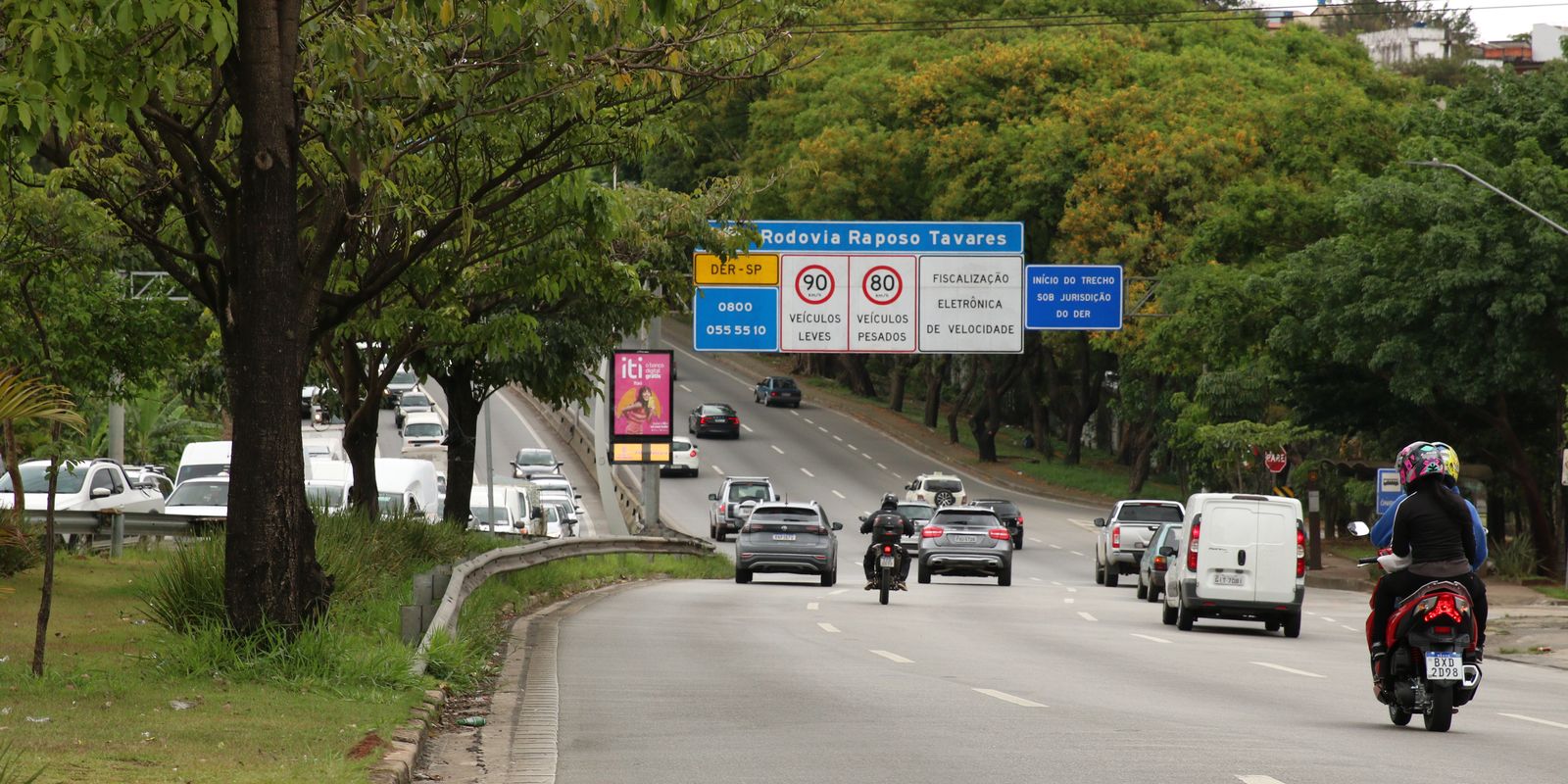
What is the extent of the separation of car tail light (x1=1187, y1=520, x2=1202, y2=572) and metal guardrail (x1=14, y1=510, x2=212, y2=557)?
13.0 m

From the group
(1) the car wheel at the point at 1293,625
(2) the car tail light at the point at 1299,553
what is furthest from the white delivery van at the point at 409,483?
(2) the car tail light at the point at 1299,553

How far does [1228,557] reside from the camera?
2492cm

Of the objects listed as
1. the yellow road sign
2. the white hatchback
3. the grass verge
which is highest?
the yellow road sign

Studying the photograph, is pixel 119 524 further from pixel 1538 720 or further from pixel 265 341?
pixel 1538 720

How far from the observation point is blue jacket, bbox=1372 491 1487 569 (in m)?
12.3

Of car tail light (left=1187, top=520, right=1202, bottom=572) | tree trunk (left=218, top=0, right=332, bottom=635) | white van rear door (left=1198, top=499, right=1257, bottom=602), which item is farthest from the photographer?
car tail light (left=1187, top=520, right=1202, bottom=572)

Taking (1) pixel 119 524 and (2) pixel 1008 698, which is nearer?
(2) pixel 1008 698

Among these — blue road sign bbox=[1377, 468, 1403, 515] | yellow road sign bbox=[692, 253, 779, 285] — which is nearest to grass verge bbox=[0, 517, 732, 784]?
blue road sign bbox=[1377, 468, 1403, 515]

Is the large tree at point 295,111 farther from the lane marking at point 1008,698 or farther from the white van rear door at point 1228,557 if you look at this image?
the white van rear door at point 1228,557

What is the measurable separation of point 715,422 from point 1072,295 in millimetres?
36722

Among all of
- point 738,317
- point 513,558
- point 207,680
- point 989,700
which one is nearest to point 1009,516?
point 738,317

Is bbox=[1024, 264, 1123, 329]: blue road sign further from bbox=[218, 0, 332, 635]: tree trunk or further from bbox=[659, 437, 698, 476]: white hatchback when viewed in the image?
bbox=[218, 0, 332, 635]: tree trunk

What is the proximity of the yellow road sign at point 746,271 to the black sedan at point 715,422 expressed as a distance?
36.8 metres

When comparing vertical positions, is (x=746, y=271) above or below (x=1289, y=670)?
above
